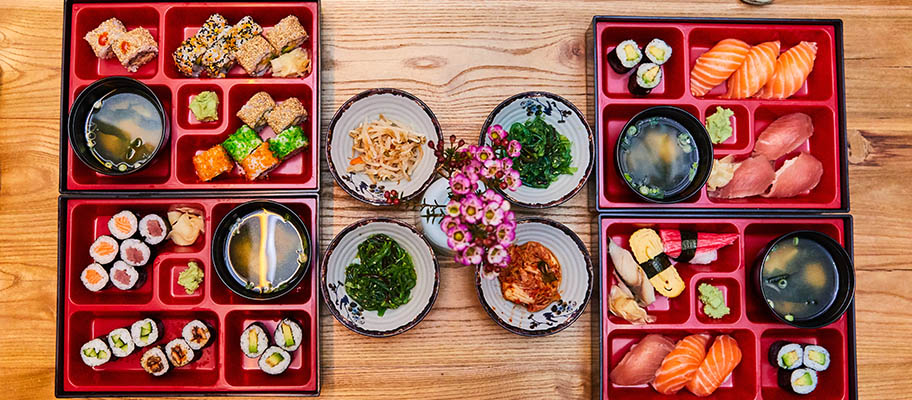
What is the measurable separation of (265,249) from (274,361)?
0.52 metres

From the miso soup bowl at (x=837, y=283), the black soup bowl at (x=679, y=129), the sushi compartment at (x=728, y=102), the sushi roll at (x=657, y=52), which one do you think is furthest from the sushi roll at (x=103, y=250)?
the miso soup bowl at (x=837, y=283)

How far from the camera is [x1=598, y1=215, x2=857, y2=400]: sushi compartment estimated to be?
8.68ft

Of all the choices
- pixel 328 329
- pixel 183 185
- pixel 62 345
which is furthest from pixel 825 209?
pixel 62 345

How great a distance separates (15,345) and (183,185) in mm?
1205

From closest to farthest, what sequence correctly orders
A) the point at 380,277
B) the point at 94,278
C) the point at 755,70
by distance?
the point at 380,277 < the point at 94,278 < the point at 755,70

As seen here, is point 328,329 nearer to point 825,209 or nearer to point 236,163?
point 236,163

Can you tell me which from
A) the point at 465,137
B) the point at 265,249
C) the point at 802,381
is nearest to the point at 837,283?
the point at 802,381

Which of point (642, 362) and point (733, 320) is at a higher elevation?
point (733, 320)

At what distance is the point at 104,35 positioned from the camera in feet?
8.89

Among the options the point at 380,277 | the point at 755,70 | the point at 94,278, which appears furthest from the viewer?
the point at 755,70

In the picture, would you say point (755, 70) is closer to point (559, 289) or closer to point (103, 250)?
point (559, 289)

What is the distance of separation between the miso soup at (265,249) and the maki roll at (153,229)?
0.32m

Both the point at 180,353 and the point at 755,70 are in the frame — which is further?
the point at 755,70

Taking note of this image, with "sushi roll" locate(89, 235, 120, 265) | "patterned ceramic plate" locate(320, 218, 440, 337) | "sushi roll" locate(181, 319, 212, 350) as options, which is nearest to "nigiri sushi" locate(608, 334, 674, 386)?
"patterned ceramic plate" locate(320, 218, 440, 337)
